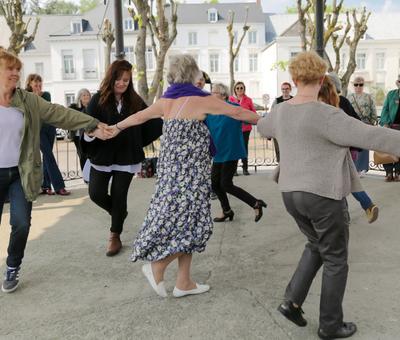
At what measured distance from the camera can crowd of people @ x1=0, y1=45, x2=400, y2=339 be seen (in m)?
2.86

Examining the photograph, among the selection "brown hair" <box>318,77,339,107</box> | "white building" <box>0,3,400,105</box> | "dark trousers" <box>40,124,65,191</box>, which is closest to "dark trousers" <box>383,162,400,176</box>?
"dark trousers" <box>40,124,65,191</box>

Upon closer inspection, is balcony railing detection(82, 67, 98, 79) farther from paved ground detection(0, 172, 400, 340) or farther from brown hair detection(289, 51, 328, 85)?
brown hair detection(289, 51, 328, 85)

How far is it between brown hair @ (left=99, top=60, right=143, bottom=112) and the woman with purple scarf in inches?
37.4

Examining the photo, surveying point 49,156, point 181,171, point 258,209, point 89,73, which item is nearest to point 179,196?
point 181,171

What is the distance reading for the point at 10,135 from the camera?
145 inches

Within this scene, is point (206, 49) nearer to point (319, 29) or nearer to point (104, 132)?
point (319, 29)

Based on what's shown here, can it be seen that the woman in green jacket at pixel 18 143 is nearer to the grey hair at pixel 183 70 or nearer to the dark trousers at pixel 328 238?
the grey hair at pixel 183 70

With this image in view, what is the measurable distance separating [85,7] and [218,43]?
28.6m

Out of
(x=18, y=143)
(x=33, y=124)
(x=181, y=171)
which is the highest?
(x=33, y=124)

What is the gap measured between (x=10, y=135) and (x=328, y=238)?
2.42 meters

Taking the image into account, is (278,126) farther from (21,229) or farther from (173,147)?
(21,229)

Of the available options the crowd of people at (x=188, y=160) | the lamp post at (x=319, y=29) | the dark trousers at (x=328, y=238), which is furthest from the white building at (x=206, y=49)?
the dark trousers at (x=328, y=238)

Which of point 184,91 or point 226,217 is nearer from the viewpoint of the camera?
point 184,91

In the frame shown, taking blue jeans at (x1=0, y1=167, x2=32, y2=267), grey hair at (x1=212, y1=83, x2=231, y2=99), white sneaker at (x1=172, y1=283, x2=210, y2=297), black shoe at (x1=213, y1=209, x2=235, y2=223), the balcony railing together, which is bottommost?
black shoe at (x1=213, y1=209, x2=235, y2=223)
